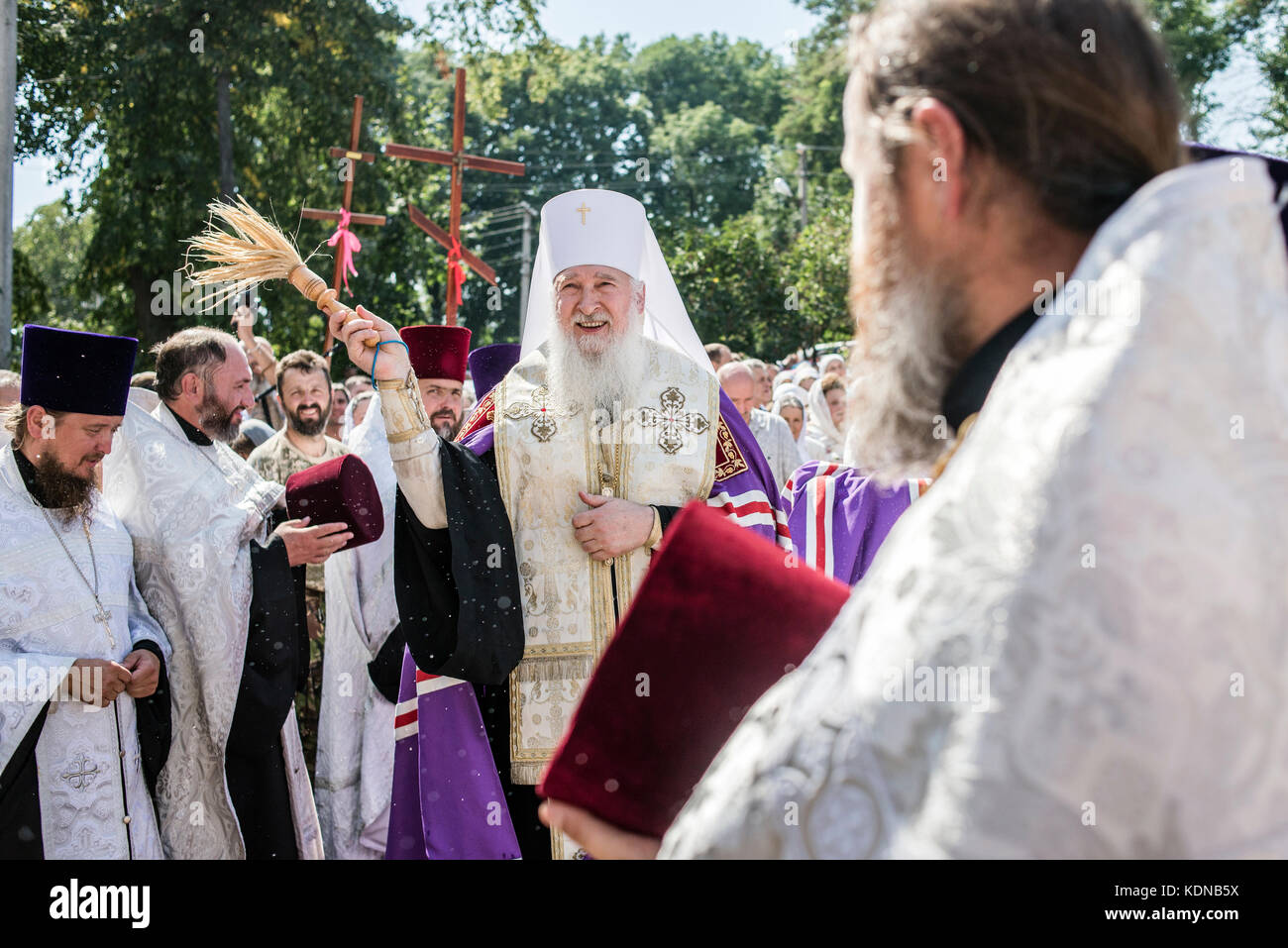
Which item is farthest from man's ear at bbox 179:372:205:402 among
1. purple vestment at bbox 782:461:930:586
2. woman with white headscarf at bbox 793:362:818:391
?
woman with white headscarf at bbox 793:362:818:391

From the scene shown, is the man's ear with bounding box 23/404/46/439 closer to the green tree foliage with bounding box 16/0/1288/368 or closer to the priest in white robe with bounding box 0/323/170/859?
the priest in white robe with bounding box 0/323/170/859

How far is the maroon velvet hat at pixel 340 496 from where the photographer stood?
4.56 metres

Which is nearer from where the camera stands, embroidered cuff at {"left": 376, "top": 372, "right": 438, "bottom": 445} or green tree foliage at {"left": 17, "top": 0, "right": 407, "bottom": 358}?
embroidered cuff at {"left": 376, "top": 372, "right": 438, "bottom": 445}

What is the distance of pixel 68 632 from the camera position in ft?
13.8

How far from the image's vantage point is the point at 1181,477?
94 centimetres

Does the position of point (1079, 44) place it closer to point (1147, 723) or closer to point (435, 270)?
point (1147, 723)

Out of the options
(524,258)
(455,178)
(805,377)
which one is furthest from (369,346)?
(524,258)

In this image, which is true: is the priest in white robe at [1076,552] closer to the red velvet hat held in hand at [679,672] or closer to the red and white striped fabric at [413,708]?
the red velvet hat held in hand at [679,672]

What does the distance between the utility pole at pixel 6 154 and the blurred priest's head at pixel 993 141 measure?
8076 mm

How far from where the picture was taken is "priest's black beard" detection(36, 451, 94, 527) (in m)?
4.27

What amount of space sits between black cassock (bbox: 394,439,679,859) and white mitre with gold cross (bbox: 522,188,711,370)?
2.84 ft

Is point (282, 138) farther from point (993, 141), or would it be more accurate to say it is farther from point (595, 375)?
point (993, 141)

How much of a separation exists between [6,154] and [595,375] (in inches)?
222
